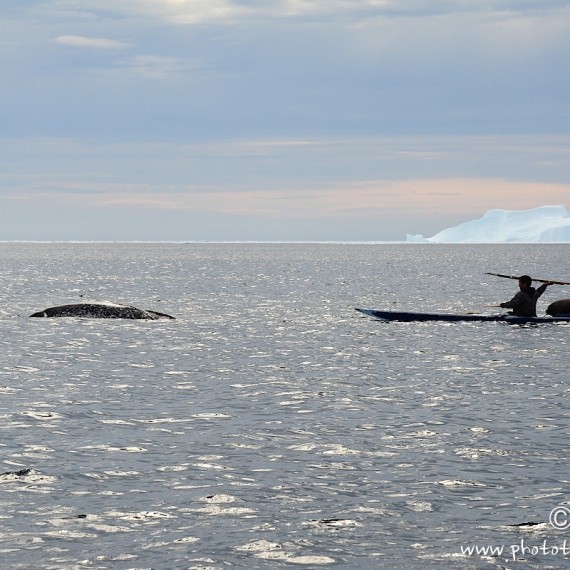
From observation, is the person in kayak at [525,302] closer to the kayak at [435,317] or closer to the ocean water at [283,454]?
the kayak at [435,317]

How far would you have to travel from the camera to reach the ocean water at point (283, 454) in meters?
13.1

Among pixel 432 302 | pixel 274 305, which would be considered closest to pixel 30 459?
pixel 274 305

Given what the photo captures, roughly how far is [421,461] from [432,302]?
54.6 meters

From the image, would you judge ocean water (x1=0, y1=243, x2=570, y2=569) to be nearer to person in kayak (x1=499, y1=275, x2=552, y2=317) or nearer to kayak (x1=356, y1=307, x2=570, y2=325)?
person in kayak (x1=499, y1=275, x2=552, y2=317)

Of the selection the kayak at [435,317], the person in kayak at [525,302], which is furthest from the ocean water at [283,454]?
the kayak at [435,317]

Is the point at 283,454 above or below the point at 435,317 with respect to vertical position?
below

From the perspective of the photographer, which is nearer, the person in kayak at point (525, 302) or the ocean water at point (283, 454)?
the ocean water at point (283, 454)

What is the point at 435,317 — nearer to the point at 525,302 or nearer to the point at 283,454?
the point at 525,302

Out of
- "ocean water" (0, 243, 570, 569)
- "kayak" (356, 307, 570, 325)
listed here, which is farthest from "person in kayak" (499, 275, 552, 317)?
"ocean water" (0, 243, 570, 569)

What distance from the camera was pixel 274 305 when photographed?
68.2 metres

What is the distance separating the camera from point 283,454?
18516 millimetres

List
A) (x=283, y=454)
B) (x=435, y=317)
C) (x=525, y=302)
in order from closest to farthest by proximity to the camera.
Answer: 1. (x=283, y=454)
2. (x=525, y=302)
3. (x=435, y=317)

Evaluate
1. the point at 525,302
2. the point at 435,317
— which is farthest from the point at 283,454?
the point at 435,317

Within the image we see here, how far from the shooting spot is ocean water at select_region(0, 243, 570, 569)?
13062 mm
